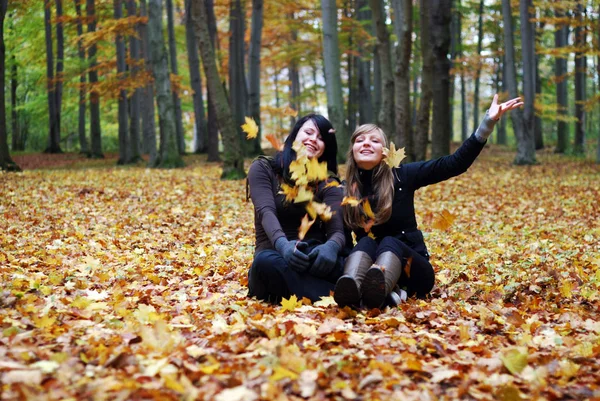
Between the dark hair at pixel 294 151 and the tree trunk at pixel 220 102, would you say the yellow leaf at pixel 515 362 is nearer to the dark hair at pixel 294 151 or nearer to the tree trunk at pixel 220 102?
the dark hair at pixel 294 151

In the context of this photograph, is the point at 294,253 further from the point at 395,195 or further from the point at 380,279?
the point at 395,195

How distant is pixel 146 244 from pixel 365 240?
→ 3230 millimetres

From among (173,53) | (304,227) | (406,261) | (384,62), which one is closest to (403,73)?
(384,62)

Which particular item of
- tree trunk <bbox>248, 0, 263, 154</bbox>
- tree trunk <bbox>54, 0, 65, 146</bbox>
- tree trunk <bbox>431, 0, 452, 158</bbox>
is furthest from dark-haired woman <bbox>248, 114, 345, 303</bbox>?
tree trunk <bbox>54, 0, 65, 146</bbox>

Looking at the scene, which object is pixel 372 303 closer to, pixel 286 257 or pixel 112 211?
pixel 286 257

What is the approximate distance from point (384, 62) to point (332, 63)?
1990mm

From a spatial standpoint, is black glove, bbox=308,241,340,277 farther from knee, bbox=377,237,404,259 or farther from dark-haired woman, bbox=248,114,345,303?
knee, bbox=377,237,404,259

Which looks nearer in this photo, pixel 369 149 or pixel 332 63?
pixel 369 149

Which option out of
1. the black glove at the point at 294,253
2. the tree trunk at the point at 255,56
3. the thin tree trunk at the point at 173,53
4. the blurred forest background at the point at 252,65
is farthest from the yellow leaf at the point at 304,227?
the thin tree trunk at the point at 173,53

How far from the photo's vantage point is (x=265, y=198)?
4.08m

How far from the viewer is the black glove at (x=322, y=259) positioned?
3656 mm

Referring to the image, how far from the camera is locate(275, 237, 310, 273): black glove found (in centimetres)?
367

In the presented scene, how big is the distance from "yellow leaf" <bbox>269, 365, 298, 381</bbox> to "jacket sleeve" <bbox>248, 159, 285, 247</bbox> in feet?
5.14

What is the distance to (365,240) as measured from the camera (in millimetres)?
3957
